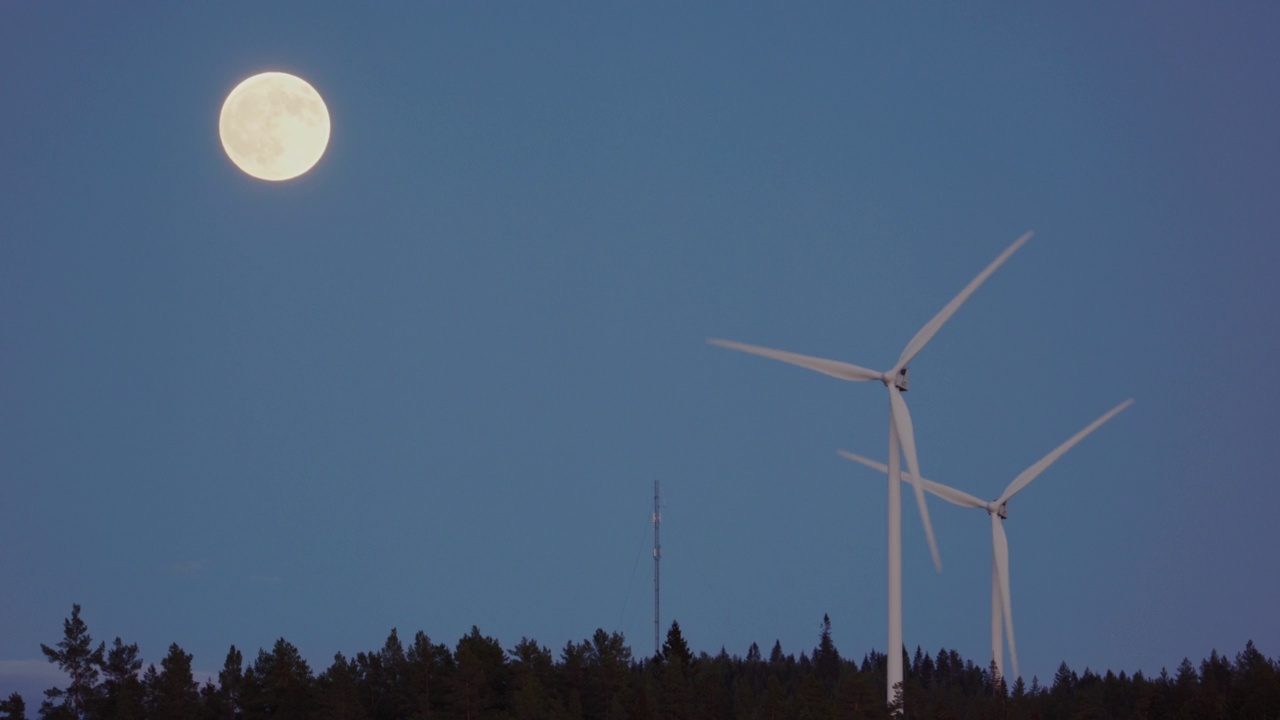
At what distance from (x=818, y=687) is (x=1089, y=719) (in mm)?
56809

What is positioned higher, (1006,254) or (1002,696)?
(1006,254)

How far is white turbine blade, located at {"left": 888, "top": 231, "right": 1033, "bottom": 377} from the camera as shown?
79.4 metres

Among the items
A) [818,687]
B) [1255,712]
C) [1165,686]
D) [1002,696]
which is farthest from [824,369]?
[1165,686]

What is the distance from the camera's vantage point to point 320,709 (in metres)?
133

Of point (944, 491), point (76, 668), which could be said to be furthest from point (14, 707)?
point (944, 491)

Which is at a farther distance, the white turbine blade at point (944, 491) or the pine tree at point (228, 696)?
the pine tree at point (228, 696)

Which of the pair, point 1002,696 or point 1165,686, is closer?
point 1002,696

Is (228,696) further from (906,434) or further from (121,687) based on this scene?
(906,434)

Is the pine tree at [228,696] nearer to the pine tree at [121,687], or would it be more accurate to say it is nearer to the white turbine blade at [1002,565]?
the pine tree at [121,687]

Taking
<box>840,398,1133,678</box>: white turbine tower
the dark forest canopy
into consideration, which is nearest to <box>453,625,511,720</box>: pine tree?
the dark forest canopy

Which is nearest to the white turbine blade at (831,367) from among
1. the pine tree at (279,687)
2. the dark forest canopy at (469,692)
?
the dark forest canopy at (469,692)

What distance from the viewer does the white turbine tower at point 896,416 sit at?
251 feet

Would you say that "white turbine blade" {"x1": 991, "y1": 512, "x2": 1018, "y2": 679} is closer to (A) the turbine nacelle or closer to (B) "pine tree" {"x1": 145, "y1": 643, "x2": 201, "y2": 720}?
(A) the turbine nacelle

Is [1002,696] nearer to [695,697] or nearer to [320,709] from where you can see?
[695,697]
